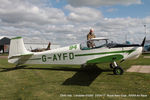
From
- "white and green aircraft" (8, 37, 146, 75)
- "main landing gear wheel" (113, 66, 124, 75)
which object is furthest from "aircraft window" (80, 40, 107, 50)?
"main landing gear wheel" (113, 66, 124, 75)

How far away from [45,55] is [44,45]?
57995 millimetres

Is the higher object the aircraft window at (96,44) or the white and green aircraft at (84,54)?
the aircraft window at (96,44)

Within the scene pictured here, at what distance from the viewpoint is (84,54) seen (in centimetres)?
785

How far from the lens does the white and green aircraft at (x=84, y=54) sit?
7036 mm

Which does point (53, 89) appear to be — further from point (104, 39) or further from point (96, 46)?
point (104, 39)

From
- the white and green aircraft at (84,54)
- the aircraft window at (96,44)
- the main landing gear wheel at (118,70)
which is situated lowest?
the main landing gear wheel at (118,70)

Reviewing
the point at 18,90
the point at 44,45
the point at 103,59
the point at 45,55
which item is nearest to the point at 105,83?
the point at 103,59

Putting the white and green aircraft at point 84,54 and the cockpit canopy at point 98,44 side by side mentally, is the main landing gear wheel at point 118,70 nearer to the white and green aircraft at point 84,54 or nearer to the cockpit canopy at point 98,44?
the white and green aircraft at point 84,54

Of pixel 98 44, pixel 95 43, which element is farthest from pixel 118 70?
pixel 95 43

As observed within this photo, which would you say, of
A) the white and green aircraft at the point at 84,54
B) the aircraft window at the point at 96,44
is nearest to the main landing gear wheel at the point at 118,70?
the white and green aircraft at the point at 84,54

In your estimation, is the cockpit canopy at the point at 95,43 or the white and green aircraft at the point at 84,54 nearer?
the white and green aircraft at the point at 84,54

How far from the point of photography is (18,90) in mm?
5043

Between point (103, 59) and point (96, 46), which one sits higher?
point (96, 46)

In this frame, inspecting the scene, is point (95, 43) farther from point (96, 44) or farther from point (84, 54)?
point (84, 54)
